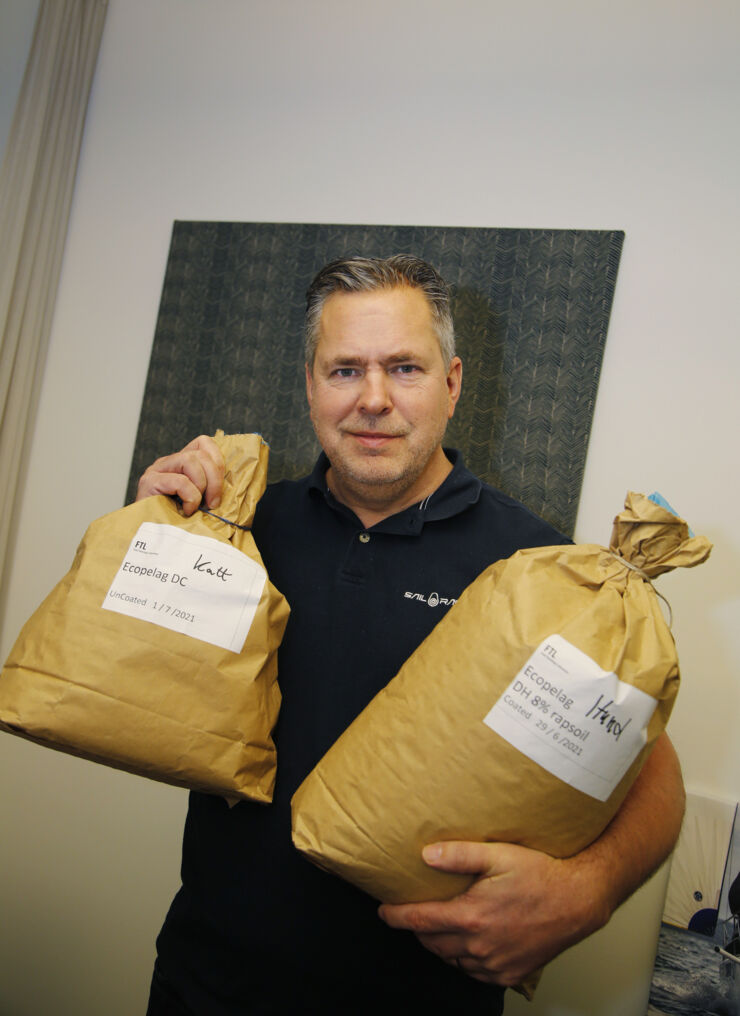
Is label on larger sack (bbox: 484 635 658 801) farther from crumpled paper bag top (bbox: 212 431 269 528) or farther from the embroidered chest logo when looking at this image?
crumpled paper bag top (bbox: 212 431 269 528)

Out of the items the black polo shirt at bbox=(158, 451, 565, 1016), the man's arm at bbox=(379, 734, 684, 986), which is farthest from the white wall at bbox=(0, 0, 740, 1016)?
the man's arm at bbox=(379, 734, 684, 986)

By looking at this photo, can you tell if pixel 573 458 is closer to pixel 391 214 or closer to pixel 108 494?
pixel 391 214

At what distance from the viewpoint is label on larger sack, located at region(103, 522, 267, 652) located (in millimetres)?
862

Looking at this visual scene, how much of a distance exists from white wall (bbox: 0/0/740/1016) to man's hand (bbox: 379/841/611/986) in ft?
2.29

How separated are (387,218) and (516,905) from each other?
4.82 feet

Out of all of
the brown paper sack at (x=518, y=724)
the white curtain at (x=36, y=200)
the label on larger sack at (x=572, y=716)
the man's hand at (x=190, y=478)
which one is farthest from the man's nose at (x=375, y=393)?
the white curtain at (x=36, y=200)

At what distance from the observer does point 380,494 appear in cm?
111

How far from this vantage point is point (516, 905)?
2.43 ft

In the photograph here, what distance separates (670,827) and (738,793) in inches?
22.2

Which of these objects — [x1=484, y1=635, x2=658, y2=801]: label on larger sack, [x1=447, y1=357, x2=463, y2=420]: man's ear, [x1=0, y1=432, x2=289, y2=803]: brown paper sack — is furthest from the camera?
[x1=447, y1=357, x2=463, y2=420]: man's ear

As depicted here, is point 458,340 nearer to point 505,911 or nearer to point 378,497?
point 378,497

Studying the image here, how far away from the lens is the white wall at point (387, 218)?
4.59 ft

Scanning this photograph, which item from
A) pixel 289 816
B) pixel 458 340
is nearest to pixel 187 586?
pixel 289 816

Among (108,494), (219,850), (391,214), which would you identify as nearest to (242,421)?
(108,494)
